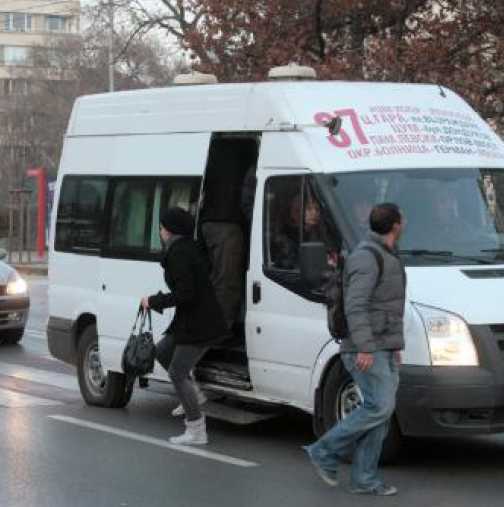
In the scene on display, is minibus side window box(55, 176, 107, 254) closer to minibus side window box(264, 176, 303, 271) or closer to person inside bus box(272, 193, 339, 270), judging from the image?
minibus side window box(264, 176, 303, 271)

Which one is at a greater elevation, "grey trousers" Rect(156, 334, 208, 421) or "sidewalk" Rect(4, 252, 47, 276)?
"grey trousers" Rect(156, 334, 208, 421)

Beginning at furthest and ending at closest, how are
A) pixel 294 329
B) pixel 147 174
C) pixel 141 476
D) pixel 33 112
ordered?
pixel 33 112 → pixel 147 174 → pixel 294 329 → pixel 141 476

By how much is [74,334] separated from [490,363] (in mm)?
4560

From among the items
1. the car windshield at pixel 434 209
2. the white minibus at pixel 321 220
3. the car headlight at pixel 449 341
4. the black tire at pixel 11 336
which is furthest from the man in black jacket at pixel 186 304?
the black tire at pixel 11 336

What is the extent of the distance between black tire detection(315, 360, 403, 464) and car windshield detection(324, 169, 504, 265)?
87 cm

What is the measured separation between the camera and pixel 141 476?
8031 mm

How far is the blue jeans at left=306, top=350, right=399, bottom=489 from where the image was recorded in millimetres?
7242

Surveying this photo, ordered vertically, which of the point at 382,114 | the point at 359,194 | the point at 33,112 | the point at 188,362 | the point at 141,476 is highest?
the point at 33,112

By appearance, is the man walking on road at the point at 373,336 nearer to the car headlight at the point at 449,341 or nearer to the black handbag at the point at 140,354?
the car headlight at the point at 449,341

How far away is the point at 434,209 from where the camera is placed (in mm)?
8531

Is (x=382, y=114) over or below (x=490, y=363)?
over

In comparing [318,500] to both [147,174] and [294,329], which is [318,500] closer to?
[294,329]

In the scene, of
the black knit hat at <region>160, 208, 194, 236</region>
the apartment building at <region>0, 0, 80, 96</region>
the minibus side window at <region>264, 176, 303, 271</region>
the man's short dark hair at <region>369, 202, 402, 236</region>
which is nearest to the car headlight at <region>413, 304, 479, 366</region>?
the man's short dark hair at <region>369, 202, 402, 236</region>

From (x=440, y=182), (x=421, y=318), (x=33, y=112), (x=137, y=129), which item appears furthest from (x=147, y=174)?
(x=33, y=112)
